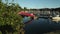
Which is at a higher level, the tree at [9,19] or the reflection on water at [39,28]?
the tree at [9,19]

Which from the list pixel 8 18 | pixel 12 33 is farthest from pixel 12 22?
pixel 12 33

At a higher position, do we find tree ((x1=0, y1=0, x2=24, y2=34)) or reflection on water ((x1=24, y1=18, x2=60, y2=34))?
tree ((x1=0, y1=0, x2=24, y2=34))

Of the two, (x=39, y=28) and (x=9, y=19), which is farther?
(x=39, y=28)

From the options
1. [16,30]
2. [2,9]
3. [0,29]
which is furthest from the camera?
[16,30]

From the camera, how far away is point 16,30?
1441 cm

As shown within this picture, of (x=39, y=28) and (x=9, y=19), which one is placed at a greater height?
(x=9, y=19)

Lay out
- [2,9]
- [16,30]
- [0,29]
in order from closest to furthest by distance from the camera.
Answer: [2,9] → [0,29] → [16,30]

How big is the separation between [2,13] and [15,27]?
1.86m

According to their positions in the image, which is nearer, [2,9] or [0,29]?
[2,9]

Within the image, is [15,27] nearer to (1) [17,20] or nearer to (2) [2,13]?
(1) [17,20]

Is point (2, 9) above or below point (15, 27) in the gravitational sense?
above

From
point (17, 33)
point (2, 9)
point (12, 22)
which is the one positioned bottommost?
point (17, 33)

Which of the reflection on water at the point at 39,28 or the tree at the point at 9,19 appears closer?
the tree at the point at 9,19

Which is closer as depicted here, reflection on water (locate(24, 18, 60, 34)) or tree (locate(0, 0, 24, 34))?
tree (locate(0, 0, 24, 34))
